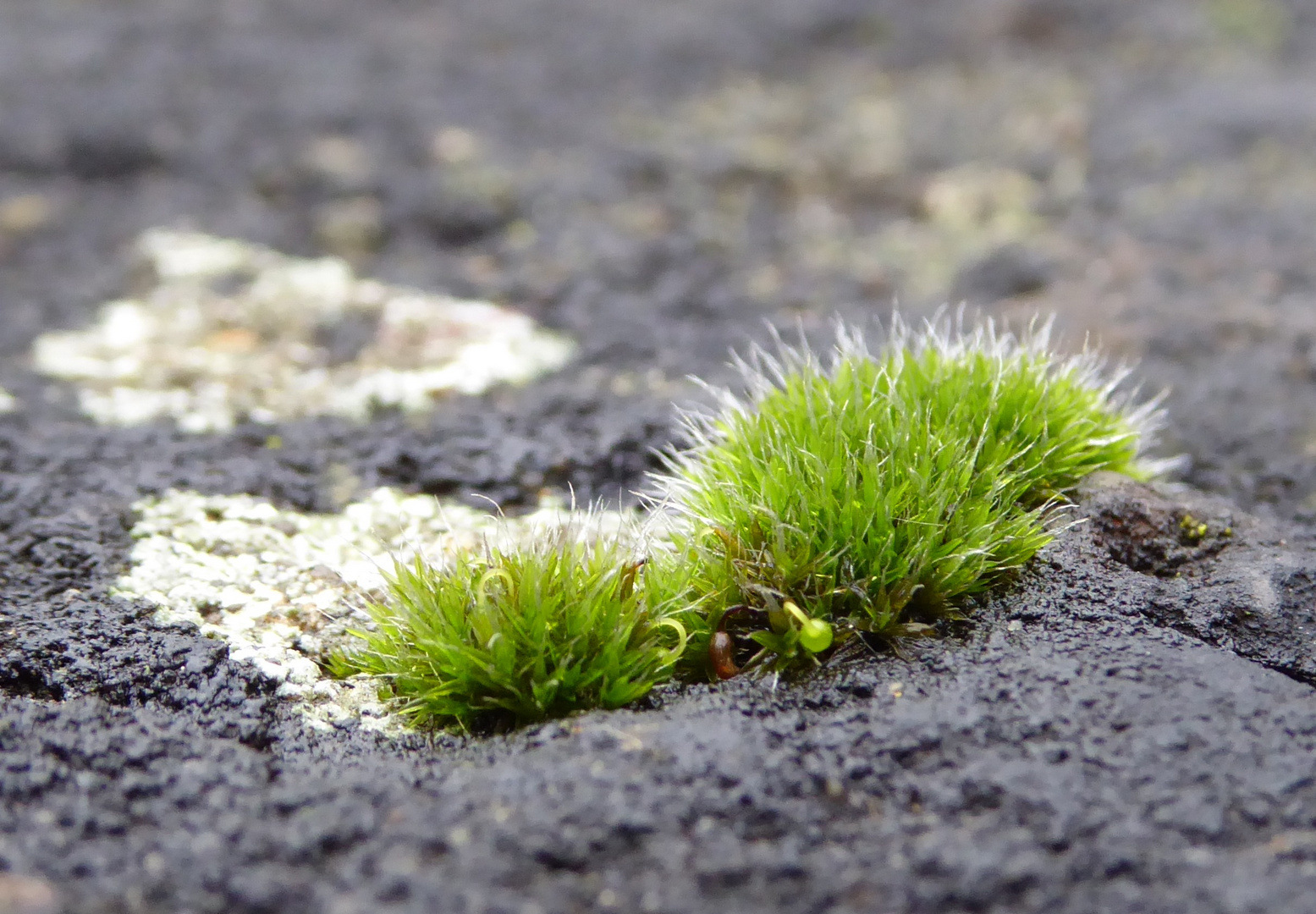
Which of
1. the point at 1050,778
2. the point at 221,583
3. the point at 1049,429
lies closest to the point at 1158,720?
the point at 1050,778

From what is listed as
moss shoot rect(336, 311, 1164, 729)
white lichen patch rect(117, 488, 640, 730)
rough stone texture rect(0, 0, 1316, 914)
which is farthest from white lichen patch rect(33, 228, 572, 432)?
moss shoot rect(336, 311, 1164, 729)

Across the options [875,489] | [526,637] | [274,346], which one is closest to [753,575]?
[875,489]

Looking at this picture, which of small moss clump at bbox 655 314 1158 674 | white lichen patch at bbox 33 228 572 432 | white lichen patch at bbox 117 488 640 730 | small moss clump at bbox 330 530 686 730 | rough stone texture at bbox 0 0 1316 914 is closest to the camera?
rough stone texture at bbox 0 0 1316 914

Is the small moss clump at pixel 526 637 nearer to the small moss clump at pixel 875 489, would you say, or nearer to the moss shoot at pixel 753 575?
the moss shoot at pixel 753 575

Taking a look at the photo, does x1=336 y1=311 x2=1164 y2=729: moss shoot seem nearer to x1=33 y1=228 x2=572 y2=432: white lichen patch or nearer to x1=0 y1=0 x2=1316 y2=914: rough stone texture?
x1=0 y1=0 x2=1316 y2=914: rough stone texture

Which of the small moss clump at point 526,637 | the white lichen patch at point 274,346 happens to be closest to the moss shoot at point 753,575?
the small moss clump at point 526,637

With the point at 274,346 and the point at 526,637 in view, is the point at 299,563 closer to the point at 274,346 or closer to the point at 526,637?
the point at 526,637
